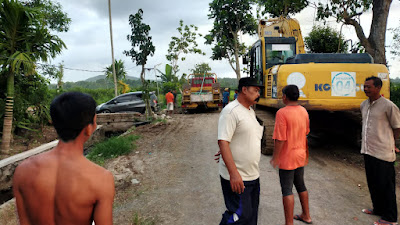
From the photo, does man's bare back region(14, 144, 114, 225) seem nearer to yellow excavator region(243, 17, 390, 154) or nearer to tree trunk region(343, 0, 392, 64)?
yellow excavator region(243, 17, 390, 154)

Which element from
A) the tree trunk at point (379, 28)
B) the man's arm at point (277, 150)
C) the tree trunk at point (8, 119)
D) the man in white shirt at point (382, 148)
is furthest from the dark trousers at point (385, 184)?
the tree trunk at point (8, 119)

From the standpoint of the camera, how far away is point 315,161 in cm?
608

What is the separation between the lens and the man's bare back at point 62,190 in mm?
1261

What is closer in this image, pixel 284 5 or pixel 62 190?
pixel 62 190

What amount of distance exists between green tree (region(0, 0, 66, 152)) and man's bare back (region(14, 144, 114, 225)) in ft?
27.1

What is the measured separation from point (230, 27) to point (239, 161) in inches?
838

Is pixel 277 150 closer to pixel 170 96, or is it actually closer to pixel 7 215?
pixel 7 215

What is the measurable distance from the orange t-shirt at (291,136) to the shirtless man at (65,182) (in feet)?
7.01

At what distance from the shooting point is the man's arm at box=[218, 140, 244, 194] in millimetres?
2311

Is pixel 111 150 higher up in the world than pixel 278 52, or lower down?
lower down

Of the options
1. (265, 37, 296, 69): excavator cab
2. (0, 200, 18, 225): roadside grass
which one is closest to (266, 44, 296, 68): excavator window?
(265, 37, 296, 69): excavator cab

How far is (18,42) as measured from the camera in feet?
28.8

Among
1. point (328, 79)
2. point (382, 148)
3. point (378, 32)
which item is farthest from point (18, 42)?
point (378, 32)

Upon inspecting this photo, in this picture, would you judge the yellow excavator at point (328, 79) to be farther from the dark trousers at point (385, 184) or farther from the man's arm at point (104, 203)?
the man's arm at point (104, 203)
